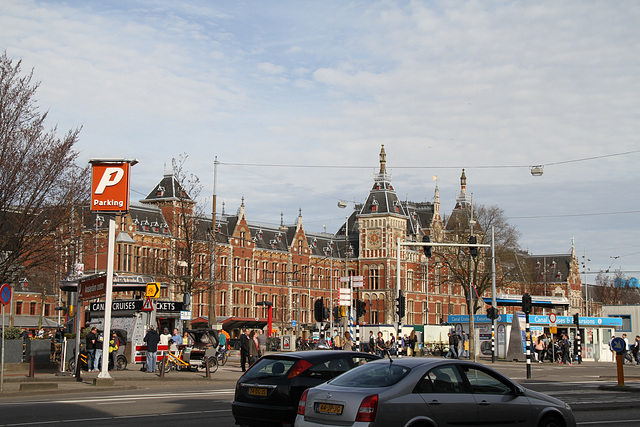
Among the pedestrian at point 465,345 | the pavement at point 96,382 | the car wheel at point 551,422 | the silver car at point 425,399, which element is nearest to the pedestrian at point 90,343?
the pavement at point 96,382

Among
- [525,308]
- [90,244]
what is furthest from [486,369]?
[90,244]

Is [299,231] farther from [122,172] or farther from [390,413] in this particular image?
[390,413]

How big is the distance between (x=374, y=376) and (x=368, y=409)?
0.86 meters

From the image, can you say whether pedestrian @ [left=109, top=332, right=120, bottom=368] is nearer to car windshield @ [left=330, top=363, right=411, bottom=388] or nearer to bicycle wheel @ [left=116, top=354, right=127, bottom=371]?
bicycle wheel @ [left=116, top=354, right=127, bottom=371]

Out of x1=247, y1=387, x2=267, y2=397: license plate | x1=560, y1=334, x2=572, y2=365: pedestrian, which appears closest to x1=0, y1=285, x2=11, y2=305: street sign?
x1=247, y1=387, x2=267, y2=397: license plate

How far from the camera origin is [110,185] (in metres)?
25.1

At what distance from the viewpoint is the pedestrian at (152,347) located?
95.7 ft

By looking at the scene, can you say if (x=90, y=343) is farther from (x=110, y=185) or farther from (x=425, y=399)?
(x=425, y=399)

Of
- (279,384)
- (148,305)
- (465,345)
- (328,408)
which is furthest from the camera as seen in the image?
(465,345)

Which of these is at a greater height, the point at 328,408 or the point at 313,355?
the point at 313,355

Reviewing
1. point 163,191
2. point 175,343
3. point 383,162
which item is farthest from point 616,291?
point 175,343

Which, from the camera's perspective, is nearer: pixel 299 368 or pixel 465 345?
pixel 299 368

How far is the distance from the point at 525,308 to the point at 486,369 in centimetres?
1924

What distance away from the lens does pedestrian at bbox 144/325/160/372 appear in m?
29.2
